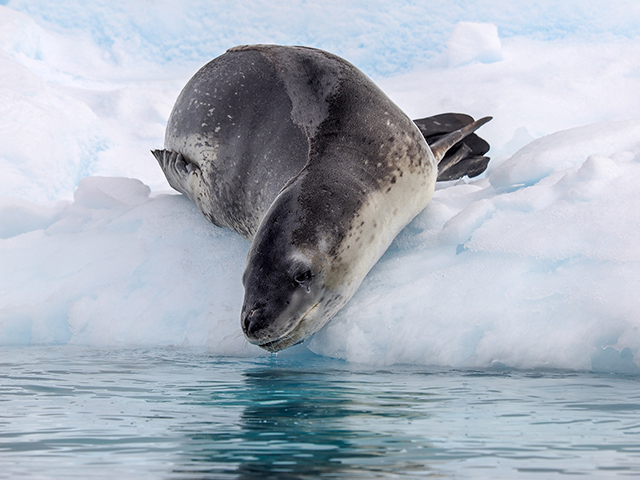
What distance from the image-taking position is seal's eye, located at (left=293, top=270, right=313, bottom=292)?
2.72 m

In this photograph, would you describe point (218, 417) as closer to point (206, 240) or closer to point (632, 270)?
point (632, 270)

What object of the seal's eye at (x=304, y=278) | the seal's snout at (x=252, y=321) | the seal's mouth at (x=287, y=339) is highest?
the seal's eye at (x=304, y=278)

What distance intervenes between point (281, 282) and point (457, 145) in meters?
2.64

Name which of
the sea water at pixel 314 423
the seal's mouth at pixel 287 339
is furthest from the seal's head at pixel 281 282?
the sea water at pixel 314 423

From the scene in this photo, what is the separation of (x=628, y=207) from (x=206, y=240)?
2502 mm

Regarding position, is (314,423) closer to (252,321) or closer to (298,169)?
(252,321)

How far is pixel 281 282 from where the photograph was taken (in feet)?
8.90

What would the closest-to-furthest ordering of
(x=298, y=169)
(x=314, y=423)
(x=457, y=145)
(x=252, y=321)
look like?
(x=314, y=423) < (x=252, y=321) < (x=298, y=169) < (x=457, y=145)

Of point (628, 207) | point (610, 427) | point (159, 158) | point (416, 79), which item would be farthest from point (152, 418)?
point (416, 79)

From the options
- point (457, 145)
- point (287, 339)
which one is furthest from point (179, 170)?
point (457, 145)

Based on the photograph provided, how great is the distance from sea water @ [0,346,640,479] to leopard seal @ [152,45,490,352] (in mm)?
387

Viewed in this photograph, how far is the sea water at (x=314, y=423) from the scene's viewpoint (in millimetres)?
1312

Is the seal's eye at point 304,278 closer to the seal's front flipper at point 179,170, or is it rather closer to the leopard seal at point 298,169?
the leopard seal at point 298,169

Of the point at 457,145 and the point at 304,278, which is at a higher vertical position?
the point at 304,278
